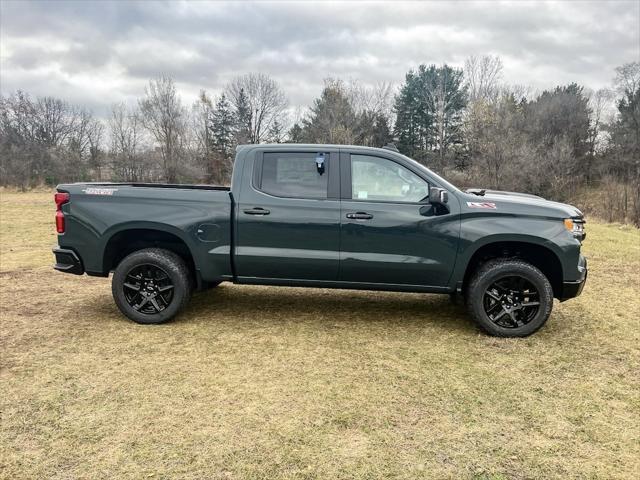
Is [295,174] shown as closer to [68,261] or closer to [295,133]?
[68,261]

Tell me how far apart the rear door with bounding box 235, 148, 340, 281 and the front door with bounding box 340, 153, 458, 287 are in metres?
0.15

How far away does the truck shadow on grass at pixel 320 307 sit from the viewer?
506cm

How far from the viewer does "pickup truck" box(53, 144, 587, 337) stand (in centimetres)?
443

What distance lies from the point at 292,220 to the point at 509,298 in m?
2.26

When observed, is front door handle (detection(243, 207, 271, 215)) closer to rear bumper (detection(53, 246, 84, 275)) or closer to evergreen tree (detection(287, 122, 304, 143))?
rear bumper (detection(53, 246, 84, 275))

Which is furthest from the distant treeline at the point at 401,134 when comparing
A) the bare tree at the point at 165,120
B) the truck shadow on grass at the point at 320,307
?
the truck shadow on grass at the point at 320,307

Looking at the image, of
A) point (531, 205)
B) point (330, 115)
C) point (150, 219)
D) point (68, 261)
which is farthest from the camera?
point (330, 115)

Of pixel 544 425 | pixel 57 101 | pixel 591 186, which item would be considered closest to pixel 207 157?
pixel 57 101

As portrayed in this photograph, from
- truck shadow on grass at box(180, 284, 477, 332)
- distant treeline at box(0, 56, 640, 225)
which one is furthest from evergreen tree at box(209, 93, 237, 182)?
truck shadow on grass at box(180, 284, 477, 332)

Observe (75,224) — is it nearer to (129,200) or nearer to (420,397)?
(129,200)

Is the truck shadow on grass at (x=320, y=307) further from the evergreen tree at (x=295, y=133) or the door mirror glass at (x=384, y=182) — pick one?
the evergreen tree at (x=295, y=133)

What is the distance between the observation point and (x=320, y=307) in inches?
217

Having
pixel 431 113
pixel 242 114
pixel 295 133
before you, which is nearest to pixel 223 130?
pixel 242 114

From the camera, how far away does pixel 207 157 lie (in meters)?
45.1
